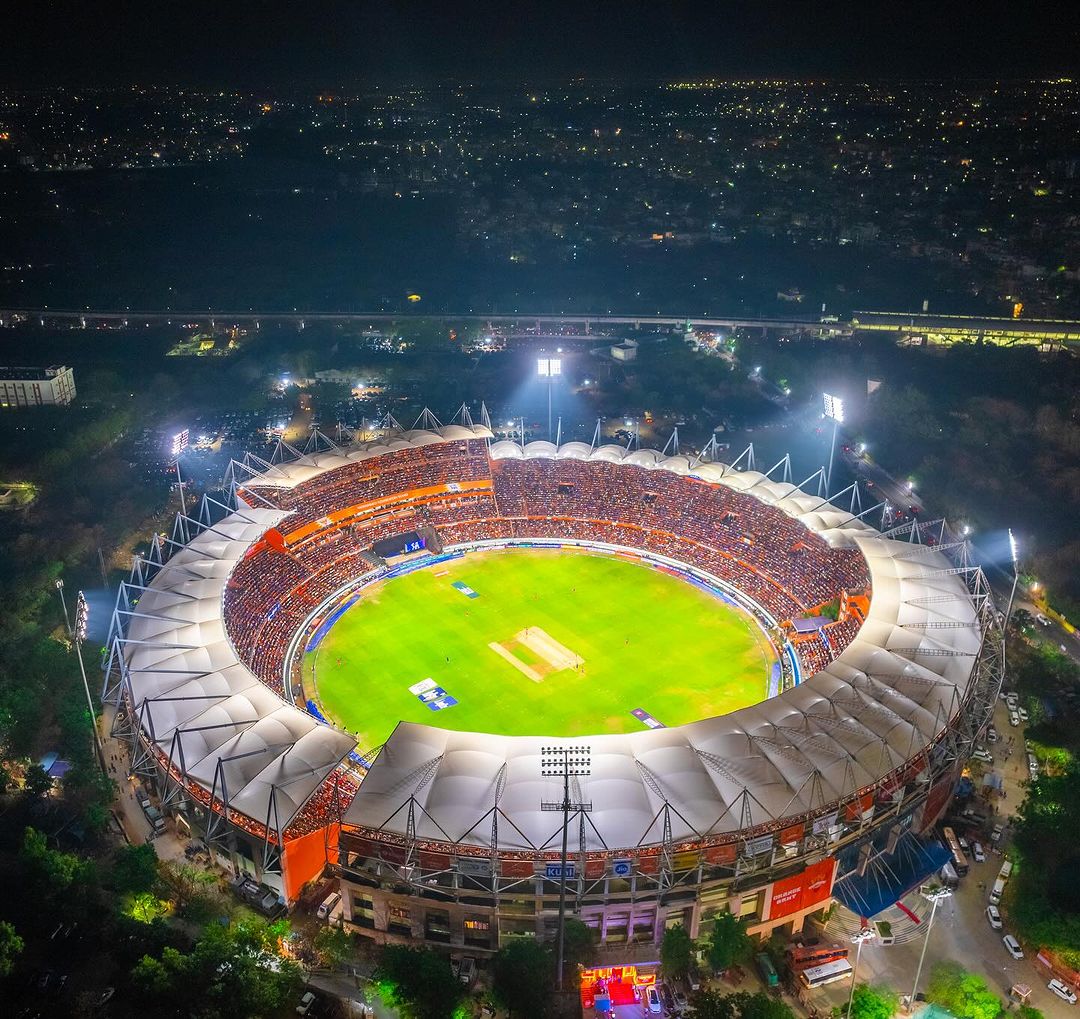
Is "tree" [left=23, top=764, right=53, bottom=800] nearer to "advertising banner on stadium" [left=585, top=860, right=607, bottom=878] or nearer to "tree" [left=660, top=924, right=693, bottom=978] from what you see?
"advertising banner on stadium" [left=585, top=860, right=607, bottom=878]

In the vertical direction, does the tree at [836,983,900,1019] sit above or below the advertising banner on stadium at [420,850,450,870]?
below

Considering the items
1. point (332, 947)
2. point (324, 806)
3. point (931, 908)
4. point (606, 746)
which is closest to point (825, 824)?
point (931, 908)

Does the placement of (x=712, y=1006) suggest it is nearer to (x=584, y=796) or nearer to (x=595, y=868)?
(x=595, y=868)

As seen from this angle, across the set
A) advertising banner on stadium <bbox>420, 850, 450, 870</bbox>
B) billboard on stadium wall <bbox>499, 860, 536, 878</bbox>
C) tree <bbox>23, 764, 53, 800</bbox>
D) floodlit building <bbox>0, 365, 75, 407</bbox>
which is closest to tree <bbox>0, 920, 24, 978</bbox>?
tree <bbox>23, 764, 53, 800</bbox>

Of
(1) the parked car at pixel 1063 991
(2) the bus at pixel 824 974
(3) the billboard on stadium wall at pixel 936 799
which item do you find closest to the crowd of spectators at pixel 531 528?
(3) the billboard on stadium wall at pixel 936 799

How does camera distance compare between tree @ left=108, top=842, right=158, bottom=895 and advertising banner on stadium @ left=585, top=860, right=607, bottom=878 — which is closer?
advertising banner on stadium @ left=585, top=860, right=607, bottom=878

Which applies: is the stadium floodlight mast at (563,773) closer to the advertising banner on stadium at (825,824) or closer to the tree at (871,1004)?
the advertising banner on stadium at (825,824)
